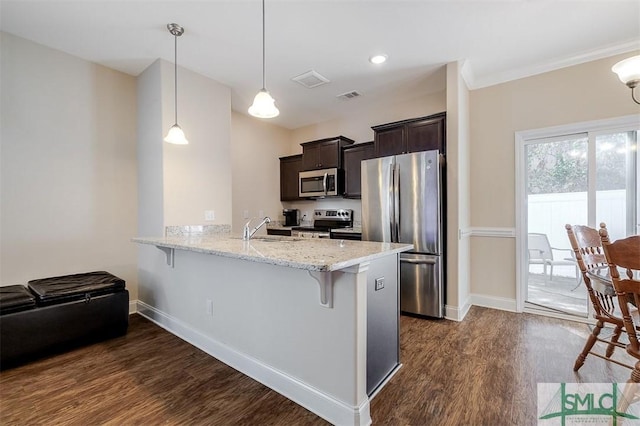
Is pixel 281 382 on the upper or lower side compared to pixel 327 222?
lower

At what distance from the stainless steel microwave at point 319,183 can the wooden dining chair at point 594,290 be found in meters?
2.95

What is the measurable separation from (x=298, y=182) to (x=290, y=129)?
4.08 feet

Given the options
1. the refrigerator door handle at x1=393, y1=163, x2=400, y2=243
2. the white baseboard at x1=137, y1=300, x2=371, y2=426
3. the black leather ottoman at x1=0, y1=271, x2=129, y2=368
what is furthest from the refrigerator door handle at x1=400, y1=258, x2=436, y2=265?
the black leather ottoman at x1=0, y1=271, x2=129, y2=368

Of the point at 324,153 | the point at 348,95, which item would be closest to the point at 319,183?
the point at 324,153

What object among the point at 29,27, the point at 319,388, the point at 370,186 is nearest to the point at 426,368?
the point at 319,388

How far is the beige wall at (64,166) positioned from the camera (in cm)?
262

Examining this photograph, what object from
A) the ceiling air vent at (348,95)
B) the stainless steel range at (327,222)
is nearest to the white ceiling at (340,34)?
the ceiling air vent at (348,95)

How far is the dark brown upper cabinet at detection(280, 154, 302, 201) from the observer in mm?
5109

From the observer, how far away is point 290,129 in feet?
18.3

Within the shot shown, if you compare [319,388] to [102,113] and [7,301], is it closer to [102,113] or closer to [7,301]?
[7,301]

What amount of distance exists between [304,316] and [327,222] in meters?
3.11

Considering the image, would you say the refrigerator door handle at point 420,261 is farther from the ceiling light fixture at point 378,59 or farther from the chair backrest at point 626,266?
the ceiling light fixture at point 378,59

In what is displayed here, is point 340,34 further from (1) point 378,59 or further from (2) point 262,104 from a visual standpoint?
(2) point 262,104

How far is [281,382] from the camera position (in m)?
1.85
